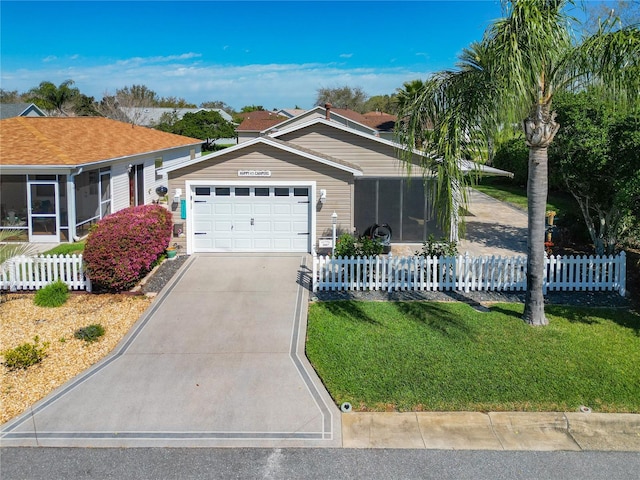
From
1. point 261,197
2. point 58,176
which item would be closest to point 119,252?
point 261,197

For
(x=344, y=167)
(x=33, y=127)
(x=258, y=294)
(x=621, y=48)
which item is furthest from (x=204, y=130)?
(x=621, y=48)

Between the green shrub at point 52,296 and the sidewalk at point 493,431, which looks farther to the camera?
the green shrub at point 52,296

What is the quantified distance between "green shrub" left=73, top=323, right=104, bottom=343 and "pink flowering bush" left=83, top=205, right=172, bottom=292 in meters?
2.30

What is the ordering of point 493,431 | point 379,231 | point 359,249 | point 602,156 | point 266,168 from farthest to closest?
point 379,231 < point 266,168 < point 359,249 < point 602,156 < point 493,431

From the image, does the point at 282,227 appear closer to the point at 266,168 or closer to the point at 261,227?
the point at 261,227

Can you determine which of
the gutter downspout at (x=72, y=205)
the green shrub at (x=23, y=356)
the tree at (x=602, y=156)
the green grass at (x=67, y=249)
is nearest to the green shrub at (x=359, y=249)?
the tree at (x=602, y=156)

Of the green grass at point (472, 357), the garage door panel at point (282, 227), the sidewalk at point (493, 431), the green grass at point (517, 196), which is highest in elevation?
the green grass at point (517, 196)

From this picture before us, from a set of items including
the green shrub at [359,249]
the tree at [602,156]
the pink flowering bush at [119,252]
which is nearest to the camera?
the pink flowering bush at [119,252]

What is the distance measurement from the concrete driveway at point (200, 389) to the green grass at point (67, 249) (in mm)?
5953

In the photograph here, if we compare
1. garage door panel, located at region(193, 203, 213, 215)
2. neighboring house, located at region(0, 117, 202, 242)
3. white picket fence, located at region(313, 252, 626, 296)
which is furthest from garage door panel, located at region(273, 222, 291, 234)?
neighboring house, located at region(0, 117, 202, 242)

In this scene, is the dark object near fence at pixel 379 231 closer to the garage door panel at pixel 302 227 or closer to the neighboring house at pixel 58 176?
the garage door panel at pixel 302 227

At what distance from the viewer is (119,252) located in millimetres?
12711

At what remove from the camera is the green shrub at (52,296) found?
12023 mm

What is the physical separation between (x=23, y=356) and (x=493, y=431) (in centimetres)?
729
